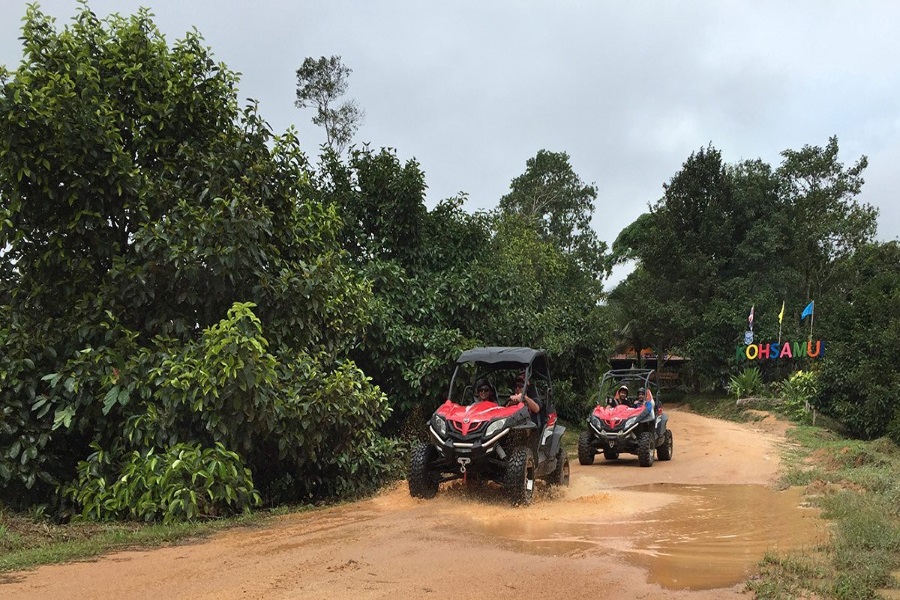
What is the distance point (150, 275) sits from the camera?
9891 mm

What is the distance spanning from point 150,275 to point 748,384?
97.4ft

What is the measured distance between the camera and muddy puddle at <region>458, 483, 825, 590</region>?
6.71 m

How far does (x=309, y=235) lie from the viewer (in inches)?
460

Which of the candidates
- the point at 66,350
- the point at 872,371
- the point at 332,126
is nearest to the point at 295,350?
the point at 66,350

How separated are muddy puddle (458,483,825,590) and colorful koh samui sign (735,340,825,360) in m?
23.8

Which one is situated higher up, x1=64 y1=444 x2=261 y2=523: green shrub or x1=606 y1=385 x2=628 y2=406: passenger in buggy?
x1=606 y1=385 x2=628 y2=406: passenger in buggy

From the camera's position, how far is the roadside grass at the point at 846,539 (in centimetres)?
561

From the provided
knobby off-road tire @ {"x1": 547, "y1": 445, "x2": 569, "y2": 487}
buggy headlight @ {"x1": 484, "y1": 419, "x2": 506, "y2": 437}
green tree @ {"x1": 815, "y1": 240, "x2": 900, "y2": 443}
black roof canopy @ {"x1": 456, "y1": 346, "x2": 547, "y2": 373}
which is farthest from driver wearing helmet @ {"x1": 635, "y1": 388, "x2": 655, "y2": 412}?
green tree @ {"x1": 815, "y1": 240, "x2": 900, "y2": 443}

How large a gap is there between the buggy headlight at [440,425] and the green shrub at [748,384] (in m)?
26.8

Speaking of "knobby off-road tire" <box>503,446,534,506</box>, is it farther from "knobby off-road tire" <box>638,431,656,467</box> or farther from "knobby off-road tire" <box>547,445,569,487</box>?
"knobby off-road tire" <box>638,431,656,467</box>

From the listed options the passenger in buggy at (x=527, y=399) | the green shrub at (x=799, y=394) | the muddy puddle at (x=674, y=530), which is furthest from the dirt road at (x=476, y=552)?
the green shrub at (x=799, y=394)

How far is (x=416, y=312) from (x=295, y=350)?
518 centimetres

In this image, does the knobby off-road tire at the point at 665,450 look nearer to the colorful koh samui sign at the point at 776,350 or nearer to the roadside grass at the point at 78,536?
the roadside grass at the point at 78,536

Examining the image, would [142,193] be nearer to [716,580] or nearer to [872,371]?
[716,580]
